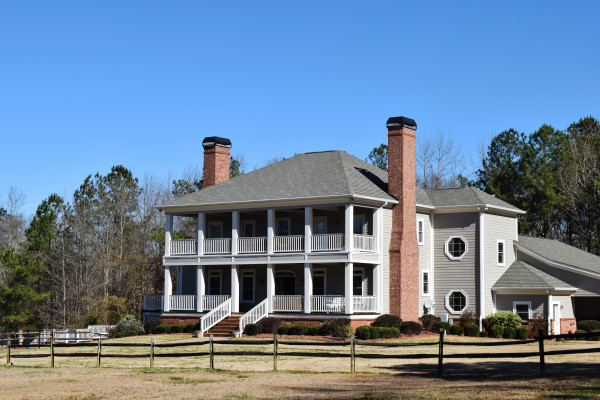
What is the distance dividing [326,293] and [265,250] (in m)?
3.73

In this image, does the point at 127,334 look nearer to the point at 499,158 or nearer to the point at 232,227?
the point at 232,227

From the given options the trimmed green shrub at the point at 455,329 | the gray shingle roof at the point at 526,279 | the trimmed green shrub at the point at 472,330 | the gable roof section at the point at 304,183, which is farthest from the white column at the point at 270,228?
the gray shingle roof at the point at 526,279

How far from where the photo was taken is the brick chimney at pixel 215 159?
4822 centimetres

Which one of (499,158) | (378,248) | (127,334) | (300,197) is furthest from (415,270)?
(499,158)

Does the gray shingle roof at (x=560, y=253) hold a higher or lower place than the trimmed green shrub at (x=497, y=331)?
higher

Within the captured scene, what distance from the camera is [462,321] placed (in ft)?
139

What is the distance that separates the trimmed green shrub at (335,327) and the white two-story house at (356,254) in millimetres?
795

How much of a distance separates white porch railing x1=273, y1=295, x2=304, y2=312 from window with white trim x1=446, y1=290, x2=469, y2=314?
27.4ft

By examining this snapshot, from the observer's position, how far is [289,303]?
40.2 metres

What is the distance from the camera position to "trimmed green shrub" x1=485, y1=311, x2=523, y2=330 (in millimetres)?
41031

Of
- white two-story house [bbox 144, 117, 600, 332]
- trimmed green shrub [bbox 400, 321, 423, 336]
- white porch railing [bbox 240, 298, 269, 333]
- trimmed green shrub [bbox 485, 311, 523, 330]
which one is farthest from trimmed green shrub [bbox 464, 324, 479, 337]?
white porch railing [bbox 240, 298, 269, 333]

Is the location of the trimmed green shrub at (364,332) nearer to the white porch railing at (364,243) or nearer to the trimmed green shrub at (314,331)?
the trimmed green shrub at (314,331)

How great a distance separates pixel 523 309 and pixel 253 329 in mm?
14233

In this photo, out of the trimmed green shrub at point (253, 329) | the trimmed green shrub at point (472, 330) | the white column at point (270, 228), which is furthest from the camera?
the white column at point (270, 228)
